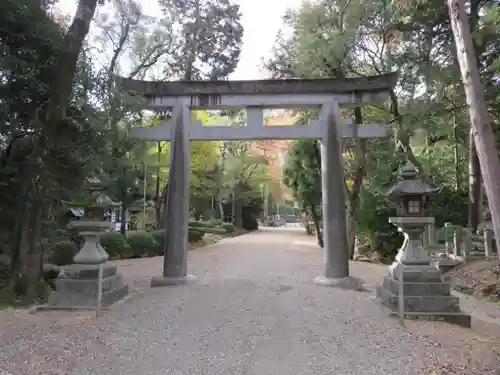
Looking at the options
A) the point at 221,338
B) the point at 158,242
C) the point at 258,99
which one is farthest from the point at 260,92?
the point at 158,242

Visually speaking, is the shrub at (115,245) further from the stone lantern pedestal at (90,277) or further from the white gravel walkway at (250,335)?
the stone lantern pedestal at (90,277)

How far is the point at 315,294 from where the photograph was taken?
28.2 feet

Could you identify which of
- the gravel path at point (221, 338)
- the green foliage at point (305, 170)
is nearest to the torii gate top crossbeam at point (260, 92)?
the gravel path at point (221, 338)

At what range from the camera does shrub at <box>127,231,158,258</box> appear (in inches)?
Result: 737

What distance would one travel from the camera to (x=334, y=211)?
394 inches

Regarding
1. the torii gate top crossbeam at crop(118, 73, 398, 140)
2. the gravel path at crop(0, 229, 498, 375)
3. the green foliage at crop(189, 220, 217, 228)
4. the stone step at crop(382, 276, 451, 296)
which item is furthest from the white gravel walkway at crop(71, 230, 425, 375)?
the green foliage at crop(189, 220, 217, 228)

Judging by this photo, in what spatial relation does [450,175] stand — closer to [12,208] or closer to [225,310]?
[225,310]

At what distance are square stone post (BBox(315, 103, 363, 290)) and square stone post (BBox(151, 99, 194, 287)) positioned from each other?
3300 millimetres

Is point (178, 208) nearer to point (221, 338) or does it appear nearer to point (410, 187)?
point (221, 338)

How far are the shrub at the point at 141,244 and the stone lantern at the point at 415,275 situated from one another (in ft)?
43.3

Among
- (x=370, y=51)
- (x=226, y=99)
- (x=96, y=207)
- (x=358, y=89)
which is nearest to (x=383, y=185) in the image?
(x=370, y=51)

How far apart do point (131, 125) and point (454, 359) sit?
8.38 meters

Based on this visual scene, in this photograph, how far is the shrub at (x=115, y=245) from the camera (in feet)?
57.0

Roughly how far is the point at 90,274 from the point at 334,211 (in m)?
5.49
